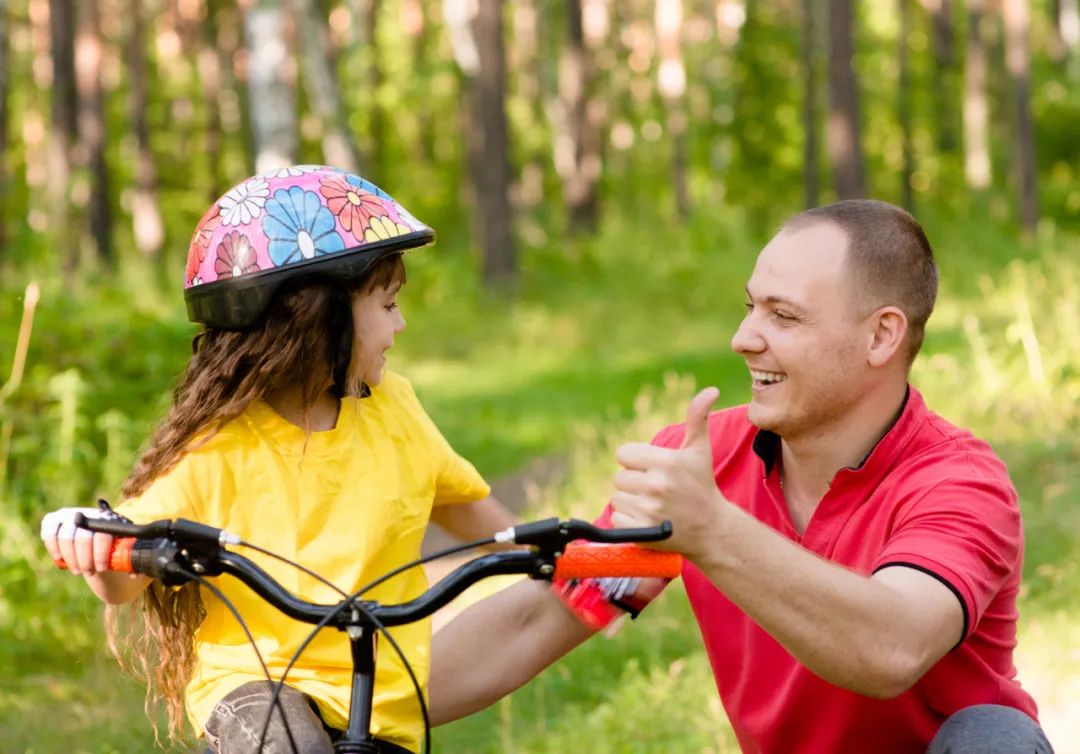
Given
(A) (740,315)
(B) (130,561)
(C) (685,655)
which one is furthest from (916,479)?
(A) (740,315)

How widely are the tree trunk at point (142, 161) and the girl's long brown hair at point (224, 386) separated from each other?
911 inches

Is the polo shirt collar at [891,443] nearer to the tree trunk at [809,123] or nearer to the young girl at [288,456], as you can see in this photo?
the young girl at [288,456]

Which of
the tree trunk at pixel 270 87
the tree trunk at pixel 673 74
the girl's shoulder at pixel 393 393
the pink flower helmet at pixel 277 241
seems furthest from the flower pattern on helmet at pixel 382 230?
the tree trunk at pixel 673 74

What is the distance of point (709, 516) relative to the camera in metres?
2.53

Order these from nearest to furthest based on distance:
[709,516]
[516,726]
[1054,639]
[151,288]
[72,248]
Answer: [709,516]
[516,726]
[1054,639]
[72,248]
[151,288]

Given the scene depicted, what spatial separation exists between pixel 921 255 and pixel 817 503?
23.9 inches

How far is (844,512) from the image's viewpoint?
332 cm

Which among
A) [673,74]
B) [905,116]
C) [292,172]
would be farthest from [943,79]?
[292,172]

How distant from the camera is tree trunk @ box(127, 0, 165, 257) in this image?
26.5 m

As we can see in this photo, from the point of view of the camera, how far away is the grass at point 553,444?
578 centimetres

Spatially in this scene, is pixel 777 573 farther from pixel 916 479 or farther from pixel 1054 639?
pixel 1054 639

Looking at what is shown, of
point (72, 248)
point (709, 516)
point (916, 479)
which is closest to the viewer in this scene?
point (709, 516)

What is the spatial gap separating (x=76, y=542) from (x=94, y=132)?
83.8ft

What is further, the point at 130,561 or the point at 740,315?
the point at 740,315
